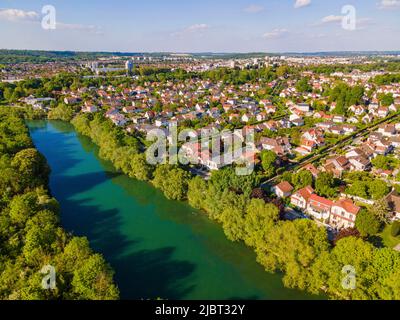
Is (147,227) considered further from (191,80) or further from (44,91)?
(191,80)

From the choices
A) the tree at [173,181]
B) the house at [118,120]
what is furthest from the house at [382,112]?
the house at [118,120]

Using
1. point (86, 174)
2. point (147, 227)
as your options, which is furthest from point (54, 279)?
point (86, 174)

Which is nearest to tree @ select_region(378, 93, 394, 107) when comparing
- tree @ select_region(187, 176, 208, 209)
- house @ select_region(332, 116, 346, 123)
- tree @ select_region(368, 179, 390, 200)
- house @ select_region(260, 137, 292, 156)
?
house @ select_region(332, 116, 346, 123)

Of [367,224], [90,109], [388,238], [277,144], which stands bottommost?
[388,238]

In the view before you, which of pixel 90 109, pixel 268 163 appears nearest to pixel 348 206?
pixel 268 163

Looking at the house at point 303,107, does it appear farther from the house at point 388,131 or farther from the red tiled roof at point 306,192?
the red tiled roof at point 306,192

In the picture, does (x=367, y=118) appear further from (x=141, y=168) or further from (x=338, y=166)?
(x=141, y=168)

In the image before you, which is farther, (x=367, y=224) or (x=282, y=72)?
(x=282, y=72)
